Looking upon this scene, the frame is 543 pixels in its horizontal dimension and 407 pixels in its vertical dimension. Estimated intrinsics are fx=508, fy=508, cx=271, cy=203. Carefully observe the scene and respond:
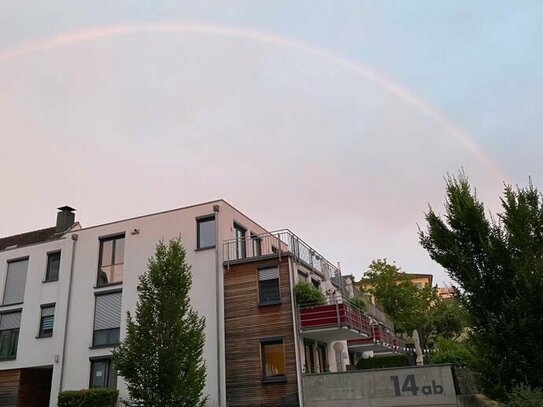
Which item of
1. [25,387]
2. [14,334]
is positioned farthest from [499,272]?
[14,334]

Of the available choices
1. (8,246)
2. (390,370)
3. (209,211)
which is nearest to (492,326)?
(390,370)

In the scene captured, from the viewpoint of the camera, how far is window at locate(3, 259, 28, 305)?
25.6m

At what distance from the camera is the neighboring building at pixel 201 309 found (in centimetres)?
1911

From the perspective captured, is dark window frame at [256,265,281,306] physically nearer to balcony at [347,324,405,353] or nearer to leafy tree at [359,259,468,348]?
balcony at [347,324,405,353]

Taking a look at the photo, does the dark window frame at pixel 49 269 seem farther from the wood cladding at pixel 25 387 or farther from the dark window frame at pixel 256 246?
the dark window frame at pixel 256 246

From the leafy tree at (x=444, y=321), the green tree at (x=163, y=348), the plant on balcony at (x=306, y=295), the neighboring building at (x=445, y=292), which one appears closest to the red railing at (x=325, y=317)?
the plant on balcony at (x=306, y=295)

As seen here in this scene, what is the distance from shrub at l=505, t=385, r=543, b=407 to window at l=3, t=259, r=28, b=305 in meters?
22.4

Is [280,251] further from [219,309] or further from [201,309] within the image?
[201,309]

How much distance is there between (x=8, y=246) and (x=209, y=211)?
1476 centimetres

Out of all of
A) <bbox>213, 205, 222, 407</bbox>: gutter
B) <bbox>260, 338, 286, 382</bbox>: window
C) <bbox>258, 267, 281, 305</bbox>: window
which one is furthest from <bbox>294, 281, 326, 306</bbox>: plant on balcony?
<bbox>213, 205, 222, 407</bbox>: gutter

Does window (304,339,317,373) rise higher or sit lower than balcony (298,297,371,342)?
lower

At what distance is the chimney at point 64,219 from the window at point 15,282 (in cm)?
252

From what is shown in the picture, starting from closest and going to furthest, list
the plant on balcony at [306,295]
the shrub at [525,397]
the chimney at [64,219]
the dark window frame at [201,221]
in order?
the shrub at [525,397] < the plant on balcony at [306,295] < the dark window frame at [201,221] < the chimney at [64,219]

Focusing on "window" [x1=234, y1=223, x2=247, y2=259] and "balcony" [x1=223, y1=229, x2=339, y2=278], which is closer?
"balcony" [x1=223, y1=229, x2=339, y2=278]
